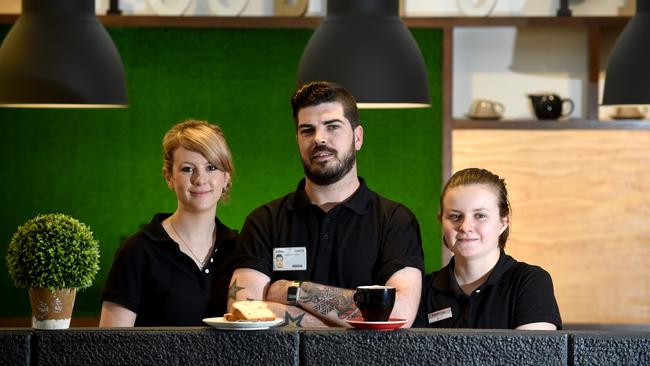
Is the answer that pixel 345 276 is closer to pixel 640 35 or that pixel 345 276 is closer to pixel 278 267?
pixel 278 267

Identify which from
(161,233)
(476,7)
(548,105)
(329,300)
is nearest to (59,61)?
(161,233)

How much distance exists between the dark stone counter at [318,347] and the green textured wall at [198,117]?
306 cm

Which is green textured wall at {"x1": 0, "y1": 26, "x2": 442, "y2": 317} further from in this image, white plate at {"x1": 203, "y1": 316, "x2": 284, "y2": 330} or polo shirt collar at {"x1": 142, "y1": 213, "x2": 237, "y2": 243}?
white plate at {"x1": 203, "y1": 316, "x2": 284, "y2": 330}

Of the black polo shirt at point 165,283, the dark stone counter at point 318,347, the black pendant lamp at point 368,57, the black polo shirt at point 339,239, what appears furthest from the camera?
the black pendant lamp at point 368,57

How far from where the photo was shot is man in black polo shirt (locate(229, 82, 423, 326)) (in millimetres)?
2799

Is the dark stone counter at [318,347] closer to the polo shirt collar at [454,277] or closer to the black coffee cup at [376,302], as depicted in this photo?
the black coffee cup at [376,302]

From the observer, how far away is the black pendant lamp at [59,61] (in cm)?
354

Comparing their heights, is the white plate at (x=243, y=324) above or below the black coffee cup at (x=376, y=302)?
below

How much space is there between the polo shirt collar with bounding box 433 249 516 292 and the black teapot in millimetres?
2457

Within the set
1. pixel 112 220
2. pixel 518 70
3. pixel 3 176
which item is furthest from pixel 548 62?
pixel 3 176

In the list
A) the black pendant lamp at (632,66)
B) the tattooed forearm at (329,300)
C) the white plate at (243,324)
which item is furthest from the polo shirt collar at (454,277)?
the black pendant lamp at (632,66)

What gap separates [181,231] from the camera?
3018 mm

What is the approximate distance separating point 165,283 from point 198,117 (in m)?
2.29

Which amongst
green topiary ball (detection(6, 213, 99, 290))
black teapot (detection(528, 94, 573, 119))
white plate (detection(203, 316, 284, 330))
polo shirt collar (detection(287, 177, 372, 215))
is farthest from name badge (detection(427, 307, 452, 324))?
black teapot (detection(528, 94, 573, 119))
